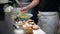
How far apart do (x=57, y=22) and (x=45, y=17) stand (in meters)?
0.24

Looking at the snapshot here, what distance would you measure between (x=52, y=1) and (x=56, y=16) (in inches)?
11.3

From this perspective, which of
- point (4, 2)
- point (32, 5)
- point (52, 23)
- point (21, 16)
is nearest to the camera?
point (4, 2)

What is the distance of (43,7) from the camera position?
99.2 inches

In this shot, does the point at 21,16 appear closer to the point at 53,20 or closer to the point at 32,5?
the point at 32,5

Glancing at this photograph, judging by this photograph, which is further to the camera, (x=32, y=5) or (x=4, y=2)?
(x=32, y=5)

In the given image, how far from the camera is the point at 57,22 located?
2.52 metres

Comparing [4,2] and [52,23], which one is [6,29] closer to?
[4,2]

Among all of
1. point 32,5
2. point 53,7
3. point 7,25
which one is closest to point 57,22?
point 53,7

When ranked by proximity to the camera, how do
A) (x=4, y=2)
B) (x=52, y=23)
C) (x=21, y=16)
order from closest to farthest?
(x=4, y=2)
(x=21, y=16)
(x=52, y=23)

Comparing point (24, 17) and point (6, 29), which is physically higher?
point (6, 29)

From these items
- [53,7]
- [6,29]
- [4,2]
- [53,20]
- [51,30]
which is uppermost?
[4,2]

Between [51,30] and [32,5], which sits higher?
[32,5]

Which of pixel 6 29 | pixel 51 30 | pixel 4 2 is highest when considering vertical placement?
pixel 4 2

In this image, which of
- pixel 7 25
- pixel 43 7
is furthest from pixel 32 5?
pixel 7 25
